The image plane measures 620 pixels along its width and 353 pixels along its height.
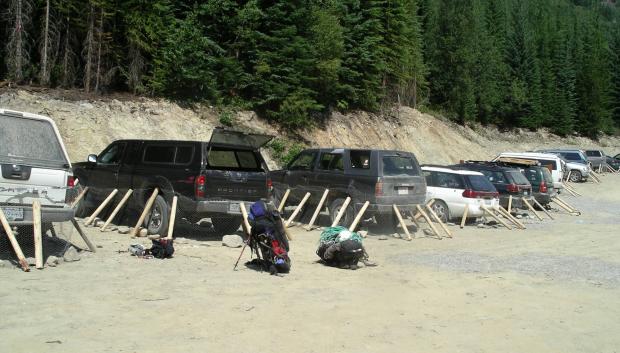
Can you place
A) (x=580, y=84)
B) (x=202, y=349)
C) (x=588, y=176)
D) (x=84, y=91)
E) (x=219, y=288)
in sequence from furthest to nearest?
1. (x=580, y=84)
2. (x=588, y=176)
3. (x=84, y=91)
4. (x=219, y=288)
5. (x=202, y=349)

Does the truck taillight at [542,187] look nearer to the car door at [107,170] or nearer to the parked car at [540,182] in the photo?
the parked car at [540,182]

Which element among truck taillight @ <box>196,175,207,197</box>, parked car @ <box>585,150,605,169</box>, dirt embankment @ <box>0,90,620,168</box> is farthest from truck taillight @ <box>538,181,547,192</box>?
parked car @ <box>585,150,605,169</box>

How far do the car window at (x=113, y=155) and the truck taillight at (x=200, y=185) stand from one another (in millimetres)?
2807

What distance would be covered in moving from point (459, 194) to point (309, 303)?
1119cm

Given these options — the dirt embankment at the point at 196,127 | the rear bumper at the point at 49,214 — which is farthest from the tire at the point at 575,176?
the rear bumper at the point at 49,214

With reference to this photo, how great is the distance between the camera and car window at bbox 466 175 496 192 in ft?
59.5

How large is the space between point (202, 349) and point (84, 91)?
69.7 feet

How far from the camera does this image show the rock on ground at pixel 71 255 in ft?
31.3

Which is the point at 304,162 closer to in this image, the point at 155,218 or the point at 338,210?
the point at 338,210

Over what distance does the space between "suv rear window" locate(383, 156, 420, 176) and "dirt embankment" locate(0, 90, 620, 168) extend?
39.0ft

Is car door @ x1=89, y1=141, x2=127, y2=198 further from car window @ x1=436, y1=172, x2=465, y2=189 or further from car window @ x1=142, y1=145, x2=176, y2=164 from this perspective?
car window @ x1=436, y1=172, x2=465, y2=189

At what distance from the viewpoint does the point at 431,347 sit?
6.20 meters

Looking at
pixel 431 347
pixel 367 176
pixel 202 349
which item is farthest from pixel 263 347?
pixel 367 176

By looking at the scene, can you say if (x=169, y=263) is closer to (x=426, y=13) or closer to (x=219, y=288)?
(x=219, y=288)
